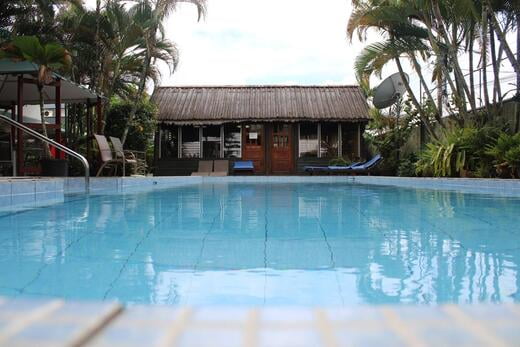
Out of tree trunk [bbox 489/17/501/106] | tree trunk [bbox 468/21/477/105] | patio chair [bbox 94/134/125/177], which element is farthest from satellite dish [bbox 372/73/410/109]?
patio chair [bbox 94/134/125/177]

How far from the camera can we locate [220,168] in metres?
19.6

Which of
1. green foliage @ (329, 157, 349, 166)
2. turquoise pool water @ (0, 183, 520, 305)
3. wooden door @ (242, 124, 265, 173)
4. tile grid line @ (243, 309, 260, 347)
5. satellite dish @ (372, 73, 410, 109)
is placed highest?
satellite dish @ (372, 73, 410, 109)

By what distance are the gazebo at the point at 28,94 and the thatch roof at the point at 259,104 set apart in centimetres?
692

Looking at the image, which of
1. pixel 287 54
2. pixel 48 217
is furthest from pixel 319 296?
pixel 287 54

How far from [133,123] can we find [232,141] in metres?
4.99

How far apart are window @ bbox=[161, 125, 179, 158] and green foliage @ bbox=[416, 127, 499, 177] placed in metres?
11.3

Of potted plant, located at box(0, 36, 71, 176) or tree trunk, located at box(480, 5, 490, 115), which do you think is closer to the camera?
potted plant, located at box(0, 36, 71, 176)

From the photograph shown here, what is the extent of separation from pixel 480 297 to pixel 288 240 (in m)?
1.79

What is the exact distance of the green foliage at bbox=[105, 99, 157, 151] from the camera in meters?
16.4

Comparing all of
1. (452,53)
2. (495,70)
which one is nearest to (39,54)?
(452,53)

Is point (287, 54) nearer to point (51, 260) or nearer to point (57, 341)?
point (51, 260)

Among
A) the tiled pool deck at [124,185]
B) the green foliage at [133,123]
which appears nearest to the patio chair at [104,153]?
the tiled pool deck at [124,185]

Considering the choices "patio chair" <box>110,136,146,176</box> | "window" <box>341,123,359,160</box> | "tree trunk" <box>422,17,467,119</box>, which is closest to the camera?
"patio chair" <box>110,136,146,176</box>

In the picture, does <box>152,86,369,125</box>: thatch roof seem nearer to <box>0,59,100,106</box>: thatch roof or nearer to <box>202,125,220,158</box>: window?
<box>202,125,220,158</box>: window
